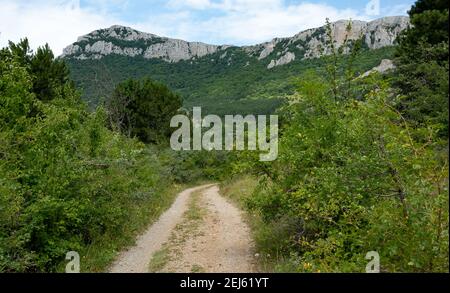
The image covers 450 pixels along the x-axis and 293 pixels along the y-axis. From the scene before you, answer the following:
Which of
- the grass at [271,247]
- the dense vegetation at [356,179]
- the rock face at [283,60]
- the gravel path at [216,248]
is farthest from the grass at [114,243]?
the rock face at [283,60]

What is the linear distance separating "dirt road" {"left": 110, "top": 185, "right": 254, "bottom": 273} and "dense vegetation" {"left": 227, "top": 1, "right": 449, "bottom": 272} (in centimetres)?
104

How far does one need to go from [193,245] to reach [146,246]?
1.43 m

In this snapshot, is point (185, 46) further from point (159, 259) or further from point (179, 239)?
point (159, 259)

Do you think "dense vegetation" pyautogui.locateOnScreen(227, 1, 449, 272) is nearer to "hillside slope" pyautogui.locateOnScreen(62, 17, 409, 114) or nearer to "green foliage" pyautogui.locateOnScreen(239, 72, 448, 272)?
"green foliage" pyautogui.locateOnScreen(239, 72, 448, 272)

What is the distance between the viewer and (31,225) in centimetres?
866

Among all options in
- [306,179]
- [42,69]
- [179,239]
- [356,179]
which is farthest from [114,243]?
[42,69]

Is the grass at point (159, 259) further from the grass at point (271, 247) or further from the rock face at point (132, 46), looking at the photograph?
the rock face at point (132, 46)

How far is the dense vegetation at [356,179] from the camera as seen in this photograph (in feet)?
16.9

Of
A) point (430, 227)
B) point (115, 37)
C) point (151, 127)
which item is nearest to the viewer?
point (430, 227)
